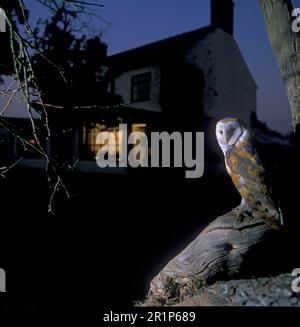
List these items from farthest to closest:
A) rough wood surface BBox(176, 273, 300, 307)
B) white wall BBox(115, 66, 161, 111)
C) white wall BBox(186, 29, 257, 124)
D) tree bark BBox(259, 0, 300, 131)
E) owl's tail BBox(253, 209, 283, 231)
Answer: white wall BBox(115, 66, 161, 111) < white wall BBox(186, 29, 257, 124) < tree bark BBox(259, 0, 300, 131) < owl's tail BBox(253, 209, 283, 231) < rough wood surface BBox(176, 273, 300, 307)

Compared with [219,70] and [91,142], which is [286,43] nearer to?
A: [219,70]

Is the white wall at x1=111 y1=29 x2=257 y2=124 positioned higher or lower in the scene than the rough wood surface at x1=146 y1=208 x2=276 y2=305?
higher

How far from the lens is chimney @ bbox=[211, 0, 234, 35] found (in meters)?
16.7

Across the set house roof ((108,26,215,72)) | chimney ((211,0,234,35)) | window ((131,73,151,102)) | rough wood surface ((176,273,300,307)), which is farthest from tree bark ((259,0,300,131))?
chimney ((211,0,234,35))

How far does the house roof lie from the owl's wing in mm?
14037

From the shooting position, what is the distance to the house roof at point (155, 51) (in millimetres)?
16750

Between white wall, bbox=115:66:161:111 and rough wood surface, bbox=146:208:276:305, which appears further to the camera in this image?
white wall, bbox=115:66:161:111

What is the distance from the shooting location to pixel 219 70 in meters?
16.8

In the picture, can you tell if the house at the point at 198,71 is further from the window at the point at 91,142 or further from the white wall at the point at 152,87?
the window at the point at 91,142

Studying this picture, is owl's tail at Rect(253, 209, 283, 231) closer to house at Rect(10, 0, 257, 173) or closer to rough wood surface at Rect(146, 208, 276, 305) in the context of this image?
rough wood surface at Rect(146, 208, 276, 305)

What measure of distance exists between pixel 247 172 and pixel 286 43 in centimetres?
156

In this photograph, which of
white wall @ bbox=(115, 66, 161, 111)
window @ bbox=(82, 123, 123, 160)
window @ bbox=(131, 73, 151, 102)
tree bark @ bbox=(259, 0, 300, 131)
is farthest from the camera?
window @ bbox=(82, 123, 123, 160)
